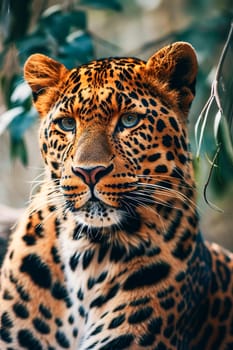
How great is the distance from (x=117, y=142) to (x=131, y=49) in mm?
2764

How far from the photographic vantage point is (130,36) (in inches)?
234

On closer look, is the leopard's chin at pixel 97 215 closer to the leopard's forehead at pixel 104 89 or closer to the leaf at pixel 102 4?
the leopard's forehead at pixel 104 89

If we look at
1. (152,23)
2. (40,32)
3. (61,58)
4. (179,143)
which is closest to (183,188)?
(179,143)

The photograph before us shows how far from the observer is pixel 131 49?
5.71 metres

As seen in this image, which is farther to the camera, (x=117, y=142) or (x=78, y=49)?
(x=78, y=49)

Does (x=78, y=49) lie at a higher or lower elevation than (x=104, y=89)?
higher

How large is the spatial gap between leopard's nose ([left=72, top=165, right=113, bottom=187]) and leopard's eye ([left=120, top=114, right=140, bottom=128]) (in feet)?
0.73

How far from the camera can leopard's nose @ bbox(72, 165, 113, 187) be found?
2.93m

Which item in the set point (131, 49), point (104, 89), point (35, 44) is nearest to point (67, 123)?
point (104, 89)

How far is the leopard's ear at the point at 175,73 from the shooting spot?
316cm

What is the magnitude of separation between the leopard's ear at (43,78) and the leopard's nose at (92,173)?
17.7 inches

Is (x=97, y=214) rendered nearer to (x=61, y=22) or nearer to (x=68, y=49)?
(x=68, y=49)

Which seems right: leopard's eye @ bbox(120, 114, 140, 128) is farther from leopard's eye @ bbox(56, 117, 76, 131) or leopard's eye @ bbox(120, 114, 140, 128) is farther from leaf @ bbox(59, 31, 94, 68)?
leaf @ bbox(59, 31, 94, 68)

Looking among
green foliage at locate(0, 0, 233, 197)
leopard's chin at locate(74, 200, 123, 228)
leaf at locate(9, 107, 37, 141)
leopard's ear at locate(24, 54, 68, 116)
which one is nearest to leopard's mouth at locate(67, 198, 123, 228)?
leopard's chin at locate(74, 200, 123, 228)
